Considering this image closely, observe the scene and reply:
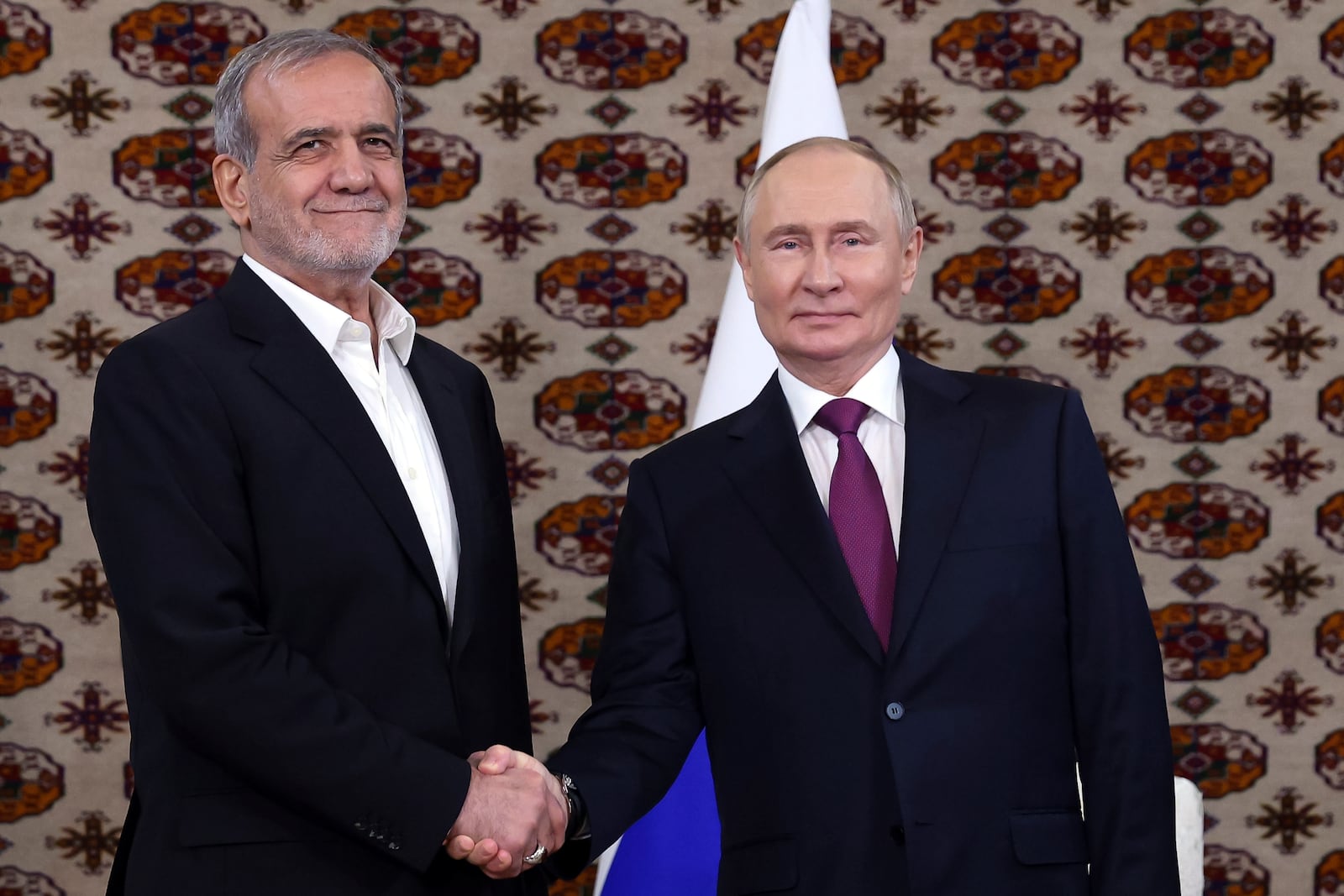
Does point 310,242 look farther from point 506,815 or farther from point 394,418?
point 506,815

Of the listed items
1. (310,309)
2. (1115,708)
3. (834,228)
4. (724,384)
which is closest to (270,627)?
(310,309)

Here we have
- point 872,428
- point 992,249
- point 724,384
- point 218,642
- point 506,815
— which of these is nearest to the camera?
point 218,642

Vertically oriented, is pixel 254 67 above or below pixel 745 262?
above

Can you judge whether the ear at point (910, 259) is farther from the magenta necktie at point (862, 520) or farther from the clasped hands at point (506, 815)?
the clasped hands at point (506, 815)

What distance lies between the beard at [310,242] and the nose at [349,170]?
0.02 m

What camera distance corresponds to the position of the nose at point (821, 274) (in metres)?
1.65

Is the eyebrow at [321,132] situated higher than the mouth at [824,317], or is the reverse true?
the eyebrow at [321,132]

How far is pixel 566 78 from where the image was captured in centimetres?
335

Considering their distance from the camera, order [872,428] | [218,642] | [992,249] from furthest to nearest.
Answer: [992,249] < [872,428] < [218,642]

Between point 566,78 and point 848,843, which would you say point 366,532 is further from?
point 566,78

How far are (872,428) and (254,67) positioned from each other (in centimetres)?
88

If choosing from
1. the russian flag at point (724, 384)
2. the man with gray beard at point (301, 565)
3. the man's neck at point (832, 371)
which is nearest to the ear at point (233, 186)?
the man with gray beard at point (301, 565)

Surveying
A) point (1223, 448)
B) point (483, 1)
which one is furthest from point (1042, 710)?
point (483, 1)

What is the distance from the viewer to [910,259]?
69.6 inches
